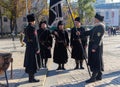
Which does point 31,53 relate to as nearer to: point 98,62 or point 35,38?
point 35,38

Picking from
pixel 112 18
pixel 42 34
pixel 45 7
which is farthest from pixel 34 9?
pixel 112 18

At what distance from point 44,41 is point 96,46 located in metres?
3.49

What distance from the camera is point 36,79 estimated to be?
11.7 m

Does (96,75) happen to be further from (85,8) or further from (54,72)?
(85,8)

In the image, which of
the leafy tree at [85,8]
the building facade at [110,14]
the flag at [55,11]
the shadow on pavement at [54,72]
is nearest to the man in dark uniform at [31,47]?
the shadow on pavement at [54,72]

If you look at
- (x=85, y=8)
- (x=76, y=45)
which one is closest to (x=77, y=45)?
(x=76, y=45)

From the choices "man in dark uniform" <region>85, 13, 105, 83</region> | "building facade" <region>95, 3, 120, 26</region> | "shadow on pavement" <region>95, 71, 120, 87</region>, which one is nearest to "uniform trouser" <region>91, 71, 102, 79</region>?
"man in dark uniform" <region>85, 13, 105, 83</region>

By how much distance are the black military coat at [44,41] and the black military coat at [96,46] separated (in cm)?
298

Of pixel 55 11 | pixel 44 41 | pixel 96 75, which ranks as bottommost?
pixel 96 75

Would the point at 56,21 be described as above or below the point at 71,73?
above

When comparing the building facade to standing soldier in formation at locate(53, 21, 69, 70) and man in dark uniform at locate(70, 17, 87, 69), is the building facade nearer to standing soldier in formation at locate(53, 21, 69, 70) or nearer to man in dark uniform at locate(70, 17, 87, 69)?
man in dark uniform at locate(70, 17, 87, 69)

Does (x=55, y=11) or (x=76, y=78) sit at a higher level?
(x=55, y=11)

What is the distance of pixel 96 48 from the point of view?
11211 millimetres

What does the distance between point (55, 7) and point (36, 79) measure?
3350 millimetres
